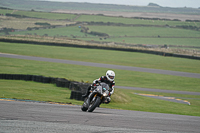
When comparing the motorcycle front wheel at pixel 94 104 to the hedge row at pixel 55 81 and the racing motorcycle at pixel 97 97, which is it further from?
the hedge row at pixel 55 81

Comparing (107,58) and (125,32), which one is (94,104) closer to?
(107,58)

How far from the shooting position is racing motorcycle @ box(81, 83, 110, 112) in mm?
10781

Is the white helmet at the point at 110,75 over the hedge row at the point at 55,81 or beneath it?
over

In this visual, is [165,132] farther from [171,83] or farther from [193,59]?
[193,59]

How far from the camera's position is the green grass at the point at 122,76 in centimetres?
2898

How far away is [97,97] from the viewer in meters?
10.8

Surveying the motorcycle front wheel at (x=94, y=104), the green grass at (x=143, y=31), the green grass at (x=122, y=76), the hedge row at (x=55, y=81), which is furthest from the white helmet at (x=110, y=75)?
the green grass at (x=143, y=31)

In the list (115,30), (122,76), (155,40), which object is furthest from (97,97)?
(115,30)

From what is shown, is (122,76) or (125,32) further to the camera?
(125,32)

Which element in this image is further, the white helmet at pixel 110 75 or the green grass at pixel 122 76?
the green grass at pixel 122 76

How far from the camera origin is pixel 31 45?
188 feet

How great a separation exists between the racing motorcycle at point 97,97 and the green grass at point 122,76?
639 inches

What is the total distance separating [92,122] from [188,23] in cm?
11431

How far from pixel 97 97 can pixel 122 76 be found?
74.3 feet
